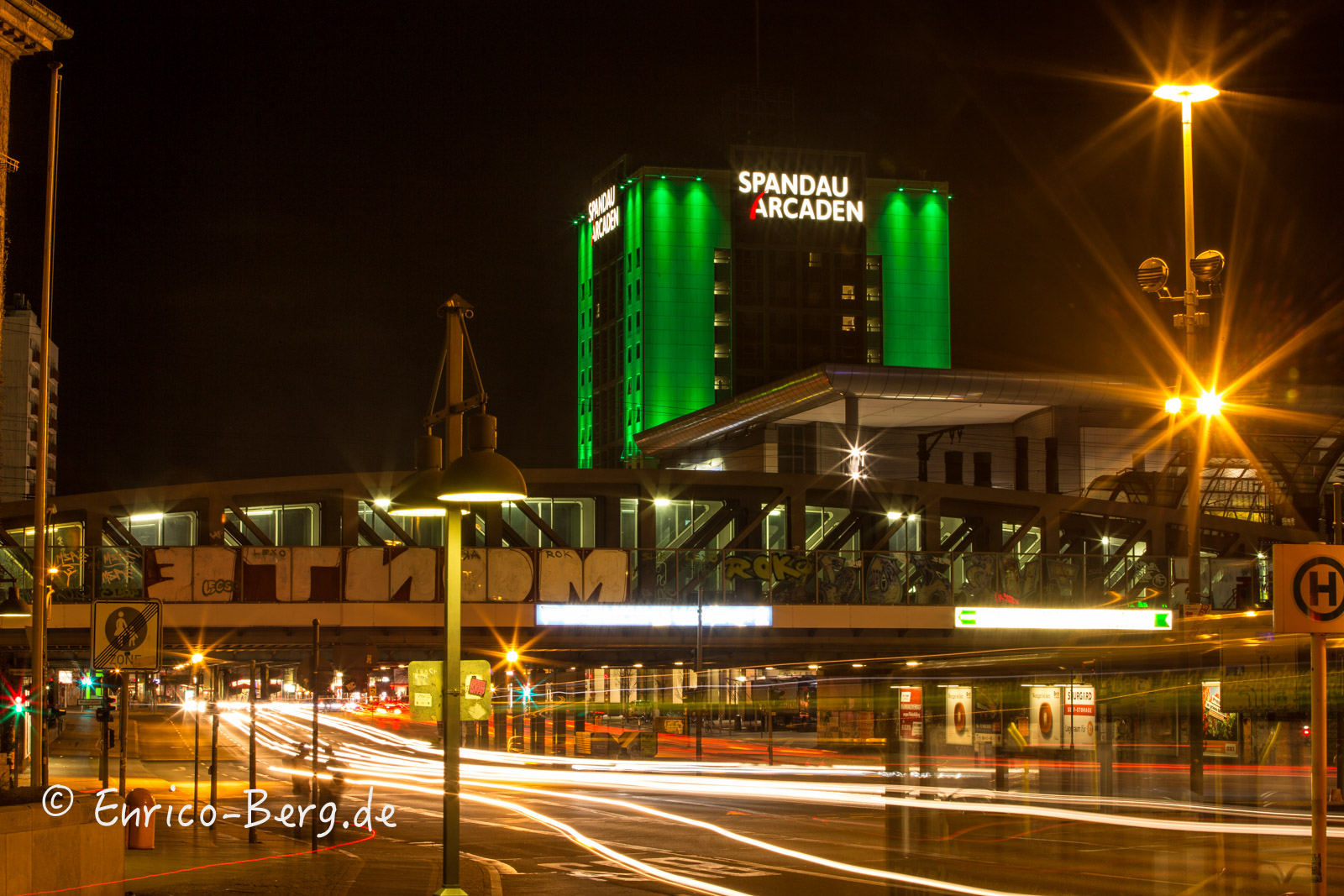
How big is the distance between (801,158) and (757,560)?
307ft

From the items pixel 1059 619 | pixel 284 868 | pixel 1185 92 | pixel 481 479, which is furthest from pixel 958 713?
pixel 1059 619

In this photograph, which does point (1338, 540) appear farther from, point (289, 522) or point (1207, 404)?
point (289, 522)

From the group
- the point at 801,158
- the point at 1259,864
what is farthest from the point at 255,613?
the point at 801,158

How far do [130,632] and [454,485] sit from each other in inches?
245

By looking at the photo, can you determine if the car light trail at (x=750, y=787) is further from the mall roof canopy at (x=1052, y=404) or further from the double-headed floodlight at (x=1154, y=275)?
the mall roof canopy at (x=1052, y=404)

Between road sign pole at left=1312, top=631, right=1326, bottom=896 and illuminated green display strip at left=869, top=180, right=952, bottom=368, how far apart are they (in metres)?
127

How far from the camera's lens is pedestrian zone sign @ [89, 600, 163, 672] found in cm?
1518

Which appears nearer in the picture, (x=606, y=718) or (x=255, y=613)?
(x=255, y=613)

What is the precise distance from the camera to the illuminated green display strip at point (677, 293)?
129 metres

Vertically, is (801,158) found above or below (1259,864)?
above

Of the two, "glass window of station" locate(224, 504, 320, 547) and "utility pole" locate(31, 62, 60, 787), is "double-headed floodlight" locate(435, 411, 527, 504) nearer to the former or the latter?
"utility pole" locate(31, 62, 60, 787)

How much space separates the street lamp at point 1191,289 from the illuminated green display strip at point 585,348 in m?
126

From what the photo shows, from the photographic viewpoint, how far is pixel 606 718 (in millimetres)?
86812

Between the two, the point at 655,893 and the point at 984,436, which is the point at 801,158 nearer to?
the point at 984,436
